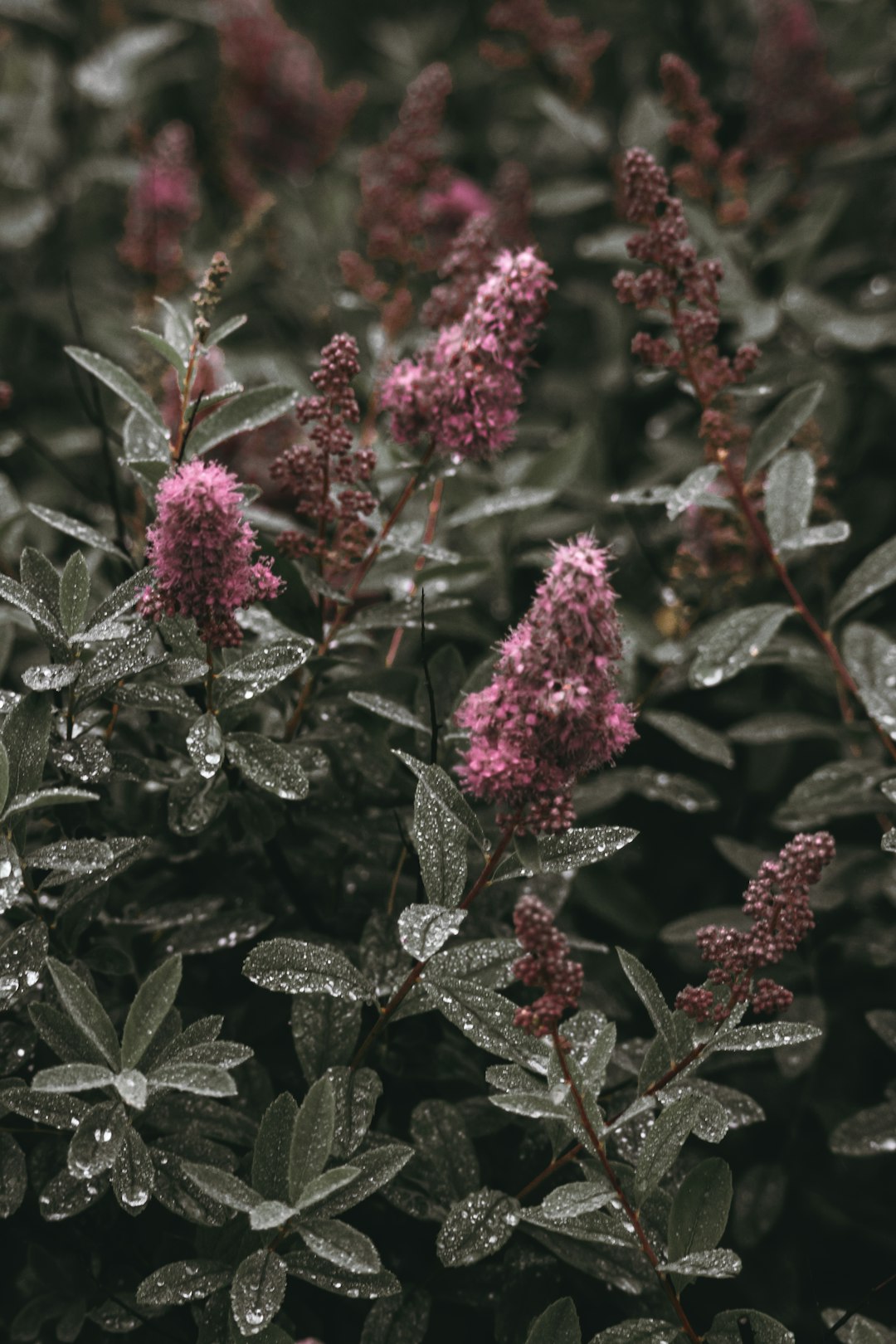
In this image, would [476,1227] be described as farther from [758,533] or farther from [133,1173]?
[758,533]

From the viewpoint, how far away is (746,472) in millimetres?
1412

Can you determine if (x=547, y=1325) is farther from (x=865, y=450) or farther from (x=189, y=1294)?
(x=865, y=450)

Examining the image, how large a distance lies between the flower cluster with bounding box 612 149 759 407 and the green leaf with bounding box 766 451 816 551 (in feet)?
0.63

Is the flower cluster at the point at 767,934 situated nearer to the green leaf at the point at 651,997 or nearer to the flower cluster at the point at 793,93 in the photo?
the green leaf at the point at 651,997

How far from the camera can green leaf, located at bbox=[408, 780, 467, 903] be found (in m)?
1.01

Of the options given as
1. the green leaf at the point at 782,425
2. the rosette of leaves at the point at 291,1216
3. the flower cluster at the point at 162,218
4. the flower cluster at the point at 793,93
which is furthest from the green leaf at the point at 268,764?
the flower cluster at the point at 793,93

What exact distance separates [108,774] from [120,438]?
0.55 metres

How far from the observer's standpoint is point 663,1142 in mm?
944

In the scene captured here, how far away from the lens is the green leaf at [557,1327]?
0.95 metres

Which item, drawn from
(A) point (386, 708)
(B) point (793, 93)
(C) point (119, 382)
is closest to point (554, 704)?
(A) point (386, 708)

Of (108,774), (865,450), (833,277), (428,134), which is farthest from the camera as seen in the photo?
(833,277)

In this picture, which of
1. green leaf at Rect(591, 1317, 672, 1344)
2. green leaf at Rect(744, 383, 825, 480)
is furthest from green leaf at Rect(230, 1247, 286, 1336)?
green leaf at Rect(744, 383, 825, 480)

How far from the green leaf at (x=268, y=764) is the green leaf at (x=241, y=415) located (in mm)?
319

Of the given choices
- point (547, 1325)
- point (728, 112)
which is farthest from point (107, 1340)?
point (728, 112)
